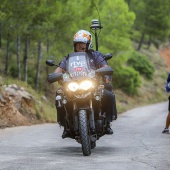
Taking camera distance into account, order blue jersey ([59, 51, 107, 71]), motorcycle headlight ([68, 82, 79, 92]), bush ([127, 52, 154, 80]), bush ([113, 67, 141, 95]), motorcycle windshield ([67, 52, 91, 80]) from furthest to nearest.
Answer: bush ([127, 52, 154, 80]) → bush ([113, 67, 141, 95]) → blue jersey ([59, 51, 107, 71]) → motorcycle windshield ([67, 52, 91, 80]) → motorcycle headlight ([68, 82, 79, 92])

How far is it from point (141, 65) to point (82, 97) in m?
46.8

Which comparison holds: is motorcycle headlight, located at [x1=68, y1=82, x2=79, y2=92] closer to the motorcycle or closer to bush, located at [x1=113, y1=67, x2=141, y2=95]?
the motorcycle

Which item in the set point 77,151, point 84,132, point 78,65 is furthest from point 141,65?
point 84,132

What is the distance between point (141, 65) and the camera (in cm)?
5444

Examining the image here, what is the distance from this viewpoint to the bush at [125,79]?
4631 cm

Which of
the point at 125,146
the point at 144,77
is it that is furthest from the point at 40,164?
the point at 144,77

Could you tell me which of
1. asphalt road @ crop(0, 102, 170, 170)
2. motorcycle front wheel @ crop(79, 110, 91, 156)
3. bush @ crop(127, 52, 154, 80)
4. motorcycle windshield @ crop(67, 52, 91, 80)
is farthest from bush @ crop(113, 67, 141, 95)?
motorcycle front wheel @ crop(79, 110, 91, 156)

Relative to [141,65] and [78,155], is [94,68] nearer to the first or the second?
[78,155]

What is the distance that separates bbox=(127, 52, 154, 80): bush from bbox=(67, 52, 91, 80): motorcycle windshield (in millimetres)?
45586

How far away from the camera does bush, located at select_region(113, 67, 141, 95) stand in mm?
46312

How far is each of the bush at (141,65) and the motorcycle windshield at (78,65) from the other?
4559cm

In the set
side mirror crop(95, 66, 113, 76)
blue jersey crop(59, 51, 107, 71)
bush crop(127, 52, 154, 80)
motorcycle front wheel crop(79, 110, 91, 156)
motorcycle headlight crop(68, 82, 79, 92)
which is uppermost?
bush crop(127, 52, 154, 80)

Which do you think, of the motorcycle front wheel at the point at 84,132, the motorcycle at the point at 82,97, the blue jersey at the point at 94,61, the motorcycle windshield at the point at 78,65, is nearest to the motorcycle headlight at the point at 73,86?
the motorcycle at the point at 82,97

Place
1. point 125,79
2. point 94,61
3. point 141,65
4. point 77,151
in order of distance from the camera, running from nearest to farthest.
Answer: point 77,151, point 94,61, point 125,79, point 141,65
